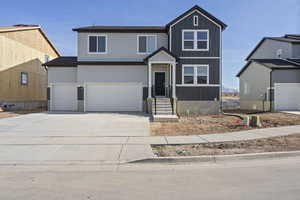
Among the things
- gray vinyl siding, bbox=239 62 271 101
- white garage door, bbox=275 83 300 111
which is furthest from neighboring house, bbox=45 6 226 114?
white garage door, bbox=275 83 300 111

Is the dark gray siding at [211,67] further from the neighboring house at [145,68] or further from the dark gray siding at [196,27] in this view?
the dark gray siding at [196,27]

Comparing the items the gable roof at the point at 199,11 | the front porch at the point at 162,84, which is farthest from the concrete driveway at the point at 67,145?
the gable roof at the point at 199,11

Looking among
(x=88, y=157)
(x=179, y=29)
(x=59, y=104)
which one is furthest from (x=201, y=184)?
(x=59, y=104)

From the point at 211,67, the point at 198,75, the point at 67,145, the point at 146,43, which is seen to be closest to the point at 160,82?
the point at 198,75

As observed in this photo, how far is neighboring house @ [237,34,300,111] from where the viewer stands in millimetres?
19250

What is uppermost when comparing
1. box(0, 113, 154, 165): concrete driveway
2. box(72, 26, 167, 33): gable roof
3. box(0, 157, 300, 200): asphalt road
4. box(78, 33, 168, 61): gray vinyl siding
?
box(72, 26, 167, 33): gable roof

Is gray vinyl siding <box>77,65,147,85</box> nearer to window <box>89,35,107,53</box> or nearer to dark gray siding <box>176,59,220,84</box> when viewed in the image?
window <box>89,35,107,53</box>

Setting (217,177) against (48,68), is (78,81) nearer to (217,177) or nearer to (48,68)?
(48,68)

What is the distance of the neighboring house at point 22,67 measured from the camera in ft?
64.3

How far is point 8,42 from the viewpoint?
Answer: 19.9 meters

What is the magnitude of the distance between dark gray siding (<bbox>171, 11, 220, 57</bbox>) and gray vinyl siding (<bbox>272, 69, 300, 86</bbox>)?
6.62 m

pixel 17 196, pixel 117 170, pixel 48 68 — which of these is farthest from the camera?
pixel 48 68

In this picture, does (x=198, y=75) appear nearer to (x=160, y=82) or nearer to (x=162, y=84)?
(x=162, y=84)

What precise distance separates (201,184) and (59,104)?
58.7 ft
